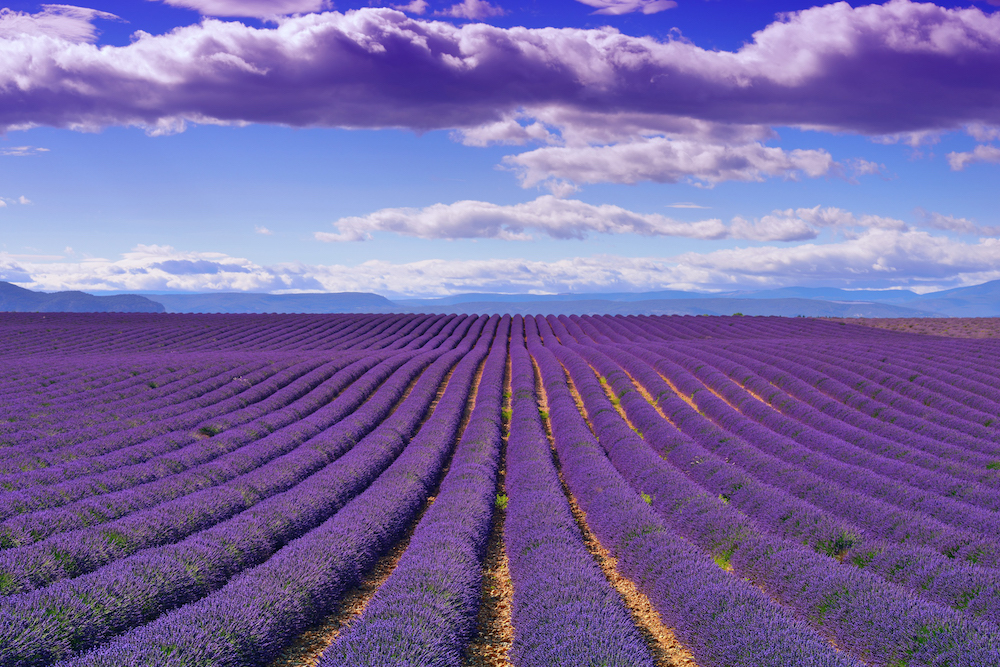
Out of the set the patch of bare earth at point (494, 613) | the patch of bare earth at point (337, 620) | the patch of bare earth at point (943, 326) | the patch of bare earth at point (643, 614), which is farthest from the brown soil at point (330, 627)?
the patch of bare earth at point (943, 326)

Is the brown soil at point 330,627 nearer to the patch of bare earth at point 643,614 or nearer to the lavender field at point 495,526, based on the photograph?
the lavender field at point 495,526

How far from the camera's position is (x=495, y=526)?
8.83 metres

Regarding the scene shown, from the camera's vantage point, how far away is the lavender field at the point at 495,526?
473 cm

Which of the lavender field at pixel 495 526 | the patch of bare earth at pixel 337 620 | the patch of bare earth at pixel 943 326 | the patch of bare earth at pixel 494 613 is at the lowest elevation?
the patch of bare earth at pixel 494 613

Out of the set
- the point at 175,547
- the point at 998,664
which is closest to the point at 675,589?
the point at 998,664

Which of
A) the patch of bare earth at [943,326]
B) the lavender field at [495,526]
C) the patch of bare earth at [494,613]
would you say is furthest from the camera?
the patch of bare earth at [943,326]

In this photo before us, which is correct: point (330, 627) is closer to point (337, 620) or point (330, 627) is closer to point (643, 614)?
point (337, 620)

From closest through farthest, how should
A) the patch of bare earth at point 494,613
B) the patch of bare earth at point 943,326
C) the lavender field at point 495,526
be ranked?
the lavender field at point 495,526
the patch of bare earth at point 494,613
the patch of bare earth at point 943,326

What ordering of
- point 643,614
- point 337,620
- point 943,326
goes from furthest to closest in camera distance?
point 943,326
point 643,614
point 337,620

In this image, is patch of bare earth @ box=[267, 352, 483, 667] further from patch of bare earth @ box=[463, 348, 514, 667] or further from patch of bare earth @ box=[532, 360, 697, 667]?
patch of bare earth @ box=[532, 360, 697, 667]

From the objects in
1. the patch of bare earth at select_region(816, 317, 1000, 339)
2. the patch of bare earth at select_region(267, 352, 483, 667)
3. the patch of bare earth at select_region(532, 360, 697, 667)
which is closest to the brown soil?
the patch of bare earth at select_region(267, 352, 483, 667)

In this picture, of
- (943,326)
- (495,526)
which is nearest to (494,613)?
(495,526)

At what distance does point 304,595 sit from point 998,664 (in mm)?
5444

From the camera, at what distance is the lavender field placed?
15.5ft
